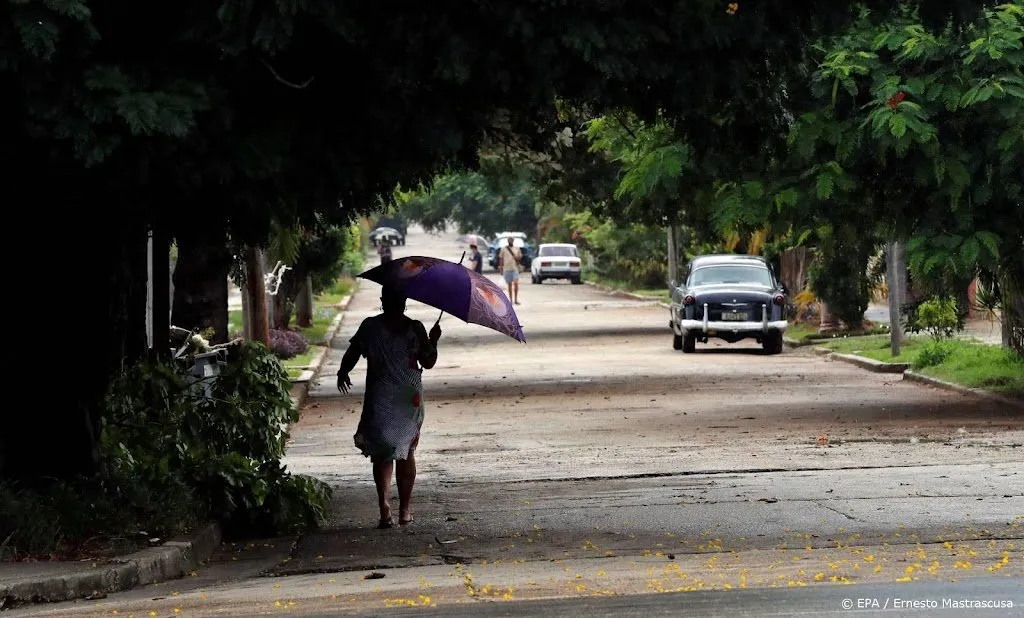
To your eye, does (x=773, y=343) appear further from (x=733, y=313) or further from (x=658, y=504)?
(x=658, y=504)

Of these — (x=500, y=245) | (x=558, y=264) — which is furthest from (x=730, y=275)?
(x=500, y=245)

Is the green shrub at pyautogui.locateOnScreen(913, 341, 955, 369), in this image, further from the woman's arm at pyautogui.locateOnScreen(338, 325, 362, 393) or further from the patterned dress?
the patterned dress

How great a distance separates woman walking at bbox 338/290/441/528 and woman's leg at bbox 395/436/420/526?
0.01m

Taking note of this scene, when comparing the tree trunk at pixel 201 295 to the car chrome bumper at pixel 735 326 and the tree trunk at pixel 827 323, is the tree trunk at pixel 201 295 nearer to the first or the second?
the car chrome bumper at pixel 735 326

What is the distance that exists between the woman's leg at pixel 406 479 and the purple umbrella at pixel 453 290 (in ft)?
3.41

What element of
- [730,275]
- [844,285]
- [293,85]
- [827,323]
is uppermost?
[293,85]

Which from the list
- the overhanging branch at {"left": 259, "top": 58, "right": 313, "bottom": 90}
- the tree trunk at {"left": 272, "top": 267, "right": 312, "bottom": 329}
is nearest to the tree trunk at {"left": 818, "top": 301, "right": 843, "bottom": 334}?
the tree trunk at {"left": 272, "top": 267, "right": 312, "bottom": 329}

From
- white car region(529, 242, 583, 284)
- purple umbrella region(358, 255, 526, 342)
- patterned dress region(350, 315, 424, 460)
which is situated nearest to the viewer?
purple umbrella region(358, 255, 526, 342)

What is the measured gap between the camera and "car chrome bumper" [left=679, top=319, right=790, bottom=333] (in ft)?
97.2

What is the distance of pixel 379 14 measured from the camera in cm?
853

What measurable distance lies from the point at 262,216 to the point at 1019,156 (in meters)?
8.41

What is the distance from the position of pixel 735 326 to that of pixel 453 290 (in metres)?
19.2

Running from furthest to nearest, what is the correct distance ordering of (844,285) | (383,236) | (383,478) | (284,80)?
1. (383,236)
2. (844,285)
3. (383,478)
4. (284,80)

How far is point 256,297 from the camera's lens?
2428 cm
